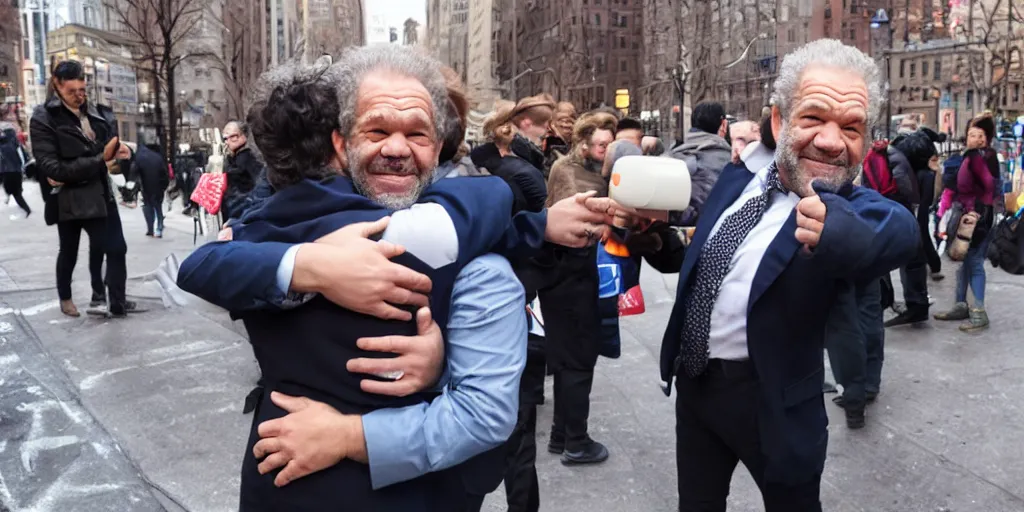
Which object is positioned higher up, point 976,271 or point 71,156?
point 71,156

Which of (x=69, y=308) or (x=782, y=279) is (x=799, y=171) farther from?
(x=69, y=308)

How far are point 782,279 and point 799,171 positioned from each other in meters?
0.28

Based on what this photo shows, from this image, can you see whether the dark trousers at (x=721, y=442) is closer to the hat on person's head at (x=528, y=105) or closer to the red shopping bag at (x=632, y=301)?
the red shopping bag at (x=632, y=301)

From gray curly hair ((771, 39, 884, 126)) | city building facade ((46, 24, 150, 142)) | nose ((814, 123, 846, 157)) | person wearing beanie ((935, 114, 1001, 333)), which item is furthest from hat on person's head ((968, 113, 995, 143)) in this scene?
city building facade ((46, 24, 150, 142))

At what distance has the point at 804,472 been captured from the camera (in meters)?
2.27

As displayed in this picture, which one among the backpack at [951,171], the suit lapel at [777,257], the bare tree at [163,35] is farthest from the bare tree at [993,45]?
the suit lapel at [777,257]

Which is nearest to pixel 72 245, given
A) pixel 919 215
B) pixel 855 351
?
Answer: pixel 855 351

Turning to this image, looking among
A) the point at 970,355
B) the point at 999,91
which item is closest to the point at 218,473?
the point at 970,355

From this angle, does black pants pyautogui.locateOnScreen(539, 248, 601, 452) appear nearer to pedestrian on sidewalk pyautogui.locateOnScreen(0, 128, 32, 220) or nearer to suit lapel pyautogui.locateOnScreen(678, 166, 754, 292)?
suit lapel pyautogui.locateOnScreen(678, 166, 754, 292)

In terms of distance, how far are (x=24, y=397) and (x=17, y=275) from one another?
441 centimetres

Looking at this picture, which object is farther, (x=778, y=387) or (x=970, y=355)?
(x=970, y=355)

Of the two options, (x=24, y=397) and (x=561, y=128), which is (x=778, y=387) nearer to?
(x=561, y=128)

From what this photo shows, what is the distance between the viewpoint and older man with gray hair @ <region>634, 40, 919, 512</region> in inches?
78.7

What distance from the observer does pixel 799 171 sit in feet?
7.01
